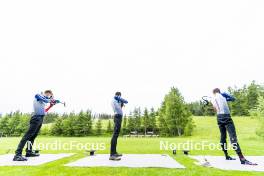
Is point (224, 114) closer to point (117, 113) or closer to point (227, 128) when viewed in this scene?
point (227, 128)

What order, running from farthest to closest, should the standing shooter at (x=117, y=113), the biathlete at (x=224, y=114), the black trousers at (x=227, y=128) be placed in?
the standing shooter at (x=117, y=113)
the biathlete at (x=224, y=114)
the black trousers at (x=227, y=128)

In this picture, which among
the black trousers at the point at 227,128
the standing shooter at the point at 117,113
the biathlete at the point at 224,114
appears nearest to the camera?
the black trousers at the point at 227,128

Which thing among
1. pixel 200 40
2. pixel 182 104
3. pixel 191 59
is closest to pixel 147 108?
pixel 182 104

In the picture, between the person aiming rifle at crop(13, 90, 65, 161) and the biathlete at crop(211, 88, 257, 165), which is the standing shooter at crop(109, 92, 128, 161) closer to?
the person aiming rifle at crop(13, 90, 65, 161)

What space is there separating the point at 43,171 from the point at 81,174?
3.39ft

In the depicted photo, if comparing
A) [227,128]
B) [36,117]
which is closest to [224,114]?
[227,128]

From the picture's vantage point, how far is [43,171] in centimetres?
507

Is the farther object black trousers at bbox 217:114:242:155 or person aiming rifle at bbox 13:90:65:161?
person aiming rifle at bbox 13:90:65:161

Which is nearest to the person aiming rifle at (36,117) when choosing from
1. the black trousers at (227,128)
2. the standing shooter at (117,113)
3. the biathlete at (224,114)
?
the standing shooter at (117,113)

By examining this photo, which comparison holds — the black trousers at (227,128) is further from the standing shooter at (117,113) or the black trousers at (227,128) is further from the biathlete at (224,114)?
the standing shooter at (117,113)

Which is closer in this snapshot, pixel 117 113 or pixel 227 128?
pixel 227 128

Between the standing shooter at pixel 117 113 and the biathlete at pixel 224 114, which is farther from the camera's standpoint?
the standing shooter at pixel 117 113

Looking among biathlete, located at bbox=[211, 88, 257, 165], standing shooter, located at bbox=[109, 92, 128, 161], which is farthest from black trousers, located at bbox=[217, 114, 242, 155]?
standing shooter, located at bbox=[109, 92, 128, 161]

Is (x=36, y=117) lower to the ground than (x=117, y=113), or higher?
lower
